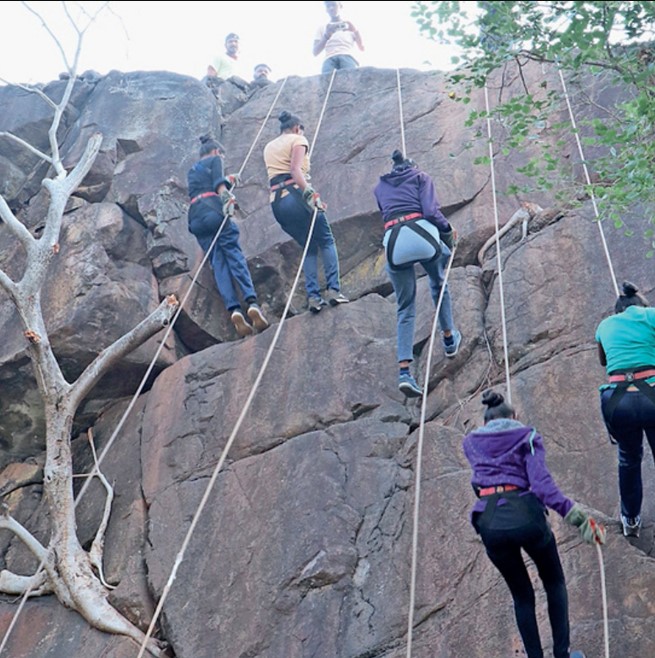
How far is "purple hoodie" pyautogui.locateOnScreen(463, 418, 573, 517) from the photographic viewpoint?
18.1 ft

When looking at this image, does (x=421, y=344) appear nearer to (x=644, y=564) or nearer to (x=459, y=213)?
(x=459, y=213)

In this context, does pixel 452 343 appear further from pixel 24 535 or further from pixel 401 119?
pixel 24 535

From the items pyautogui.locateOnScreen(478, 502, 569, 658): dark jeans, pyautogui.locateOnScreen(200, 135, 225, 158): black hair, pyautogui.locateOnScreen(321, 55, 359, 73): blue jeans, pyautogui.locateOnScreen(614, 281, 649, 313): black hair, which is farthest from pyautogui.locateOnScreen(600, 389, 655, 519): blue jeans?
pyautogui.locateOnScreen(321, 55, 359, 73): blue jeans

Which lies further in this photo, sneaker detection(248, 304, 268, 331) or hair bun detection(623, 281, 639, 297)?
sneaker detection(248, 304, 268, 331)

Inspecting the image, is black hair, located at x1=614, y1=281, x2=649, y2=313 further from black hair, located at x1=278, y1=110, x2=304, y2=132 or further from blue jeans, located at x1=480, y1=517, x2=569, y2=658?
black hair, located at x1=278, y1=110, x2=304, y2=132

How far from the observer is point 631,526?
6734 millimetres

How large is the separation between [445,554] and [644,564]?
1519mm

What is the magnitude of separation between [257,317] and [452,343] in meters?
2.21

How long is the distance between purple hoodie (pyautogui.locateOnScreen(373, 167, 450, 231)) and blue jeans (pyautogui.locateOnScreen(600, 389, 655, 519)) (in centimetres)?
277

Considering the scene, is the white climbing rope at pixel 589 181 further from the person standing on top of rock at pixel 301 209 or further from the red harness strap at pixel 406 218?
the person standing on top of rock at pixel 301 209

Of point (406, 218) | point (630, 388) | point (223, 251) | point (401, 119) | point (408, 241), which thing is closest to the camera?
point (630, 388)

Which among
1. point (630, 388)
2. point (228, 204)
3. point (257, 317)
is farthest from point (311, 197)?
point (630, 388)

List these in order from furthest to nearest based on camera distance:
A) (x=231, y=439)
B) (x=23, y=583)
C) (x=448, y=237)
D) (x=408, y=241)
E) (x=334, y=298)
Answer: (x=334, y=298)
(x=448, y=237)
(x=23, y=583)
(x=408, y=241)
(x=231, y=439)

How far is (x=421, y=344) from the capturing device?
30.9 ft
